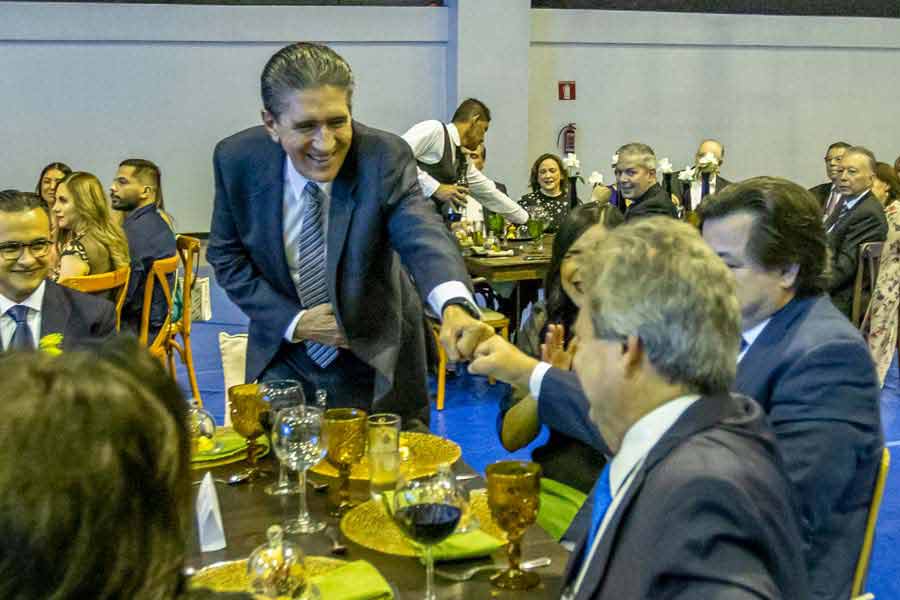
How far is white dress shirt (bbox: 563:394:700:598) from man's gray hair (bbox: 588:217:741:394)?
40mm

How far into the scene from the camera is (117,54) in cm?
936

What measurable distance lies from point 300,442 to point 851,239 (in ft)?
16.9

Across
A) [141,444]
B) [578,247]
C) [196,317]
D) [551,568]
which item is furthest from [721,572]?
[196,317]

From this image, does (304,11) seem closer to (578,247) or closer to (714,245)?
(578,247)

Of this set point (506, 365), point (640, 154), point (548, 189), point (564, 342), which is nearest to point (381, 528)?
point (506, 365)

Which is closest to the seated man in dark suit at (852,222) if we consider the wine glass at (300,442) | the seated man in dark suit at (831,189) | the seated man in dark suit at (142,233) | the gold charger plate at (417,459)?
the seated man in dark suit at (831,189)

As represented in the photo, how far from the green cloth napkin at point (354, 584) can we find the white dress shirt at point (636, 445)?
301 mm

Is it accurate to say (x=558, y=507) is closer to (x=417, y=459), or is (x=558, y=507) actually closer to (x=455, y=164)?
(x=417, y=459)

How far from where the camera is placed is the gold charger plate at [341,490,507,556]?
1.78m

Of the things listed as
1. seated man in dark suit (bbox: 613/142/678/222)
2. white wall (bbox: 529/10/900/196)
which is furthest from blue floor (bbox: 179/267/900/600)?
white wall (bbox: 529/10/900/196)

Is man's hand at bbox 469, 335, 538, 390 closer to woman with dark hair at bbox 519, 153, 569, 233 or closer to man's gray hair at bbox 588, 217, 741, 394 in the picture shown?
man's gray hair at bbox 588, 217, 741, 394

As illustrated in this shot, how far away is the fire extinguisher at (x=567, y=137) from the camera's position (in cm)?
1090

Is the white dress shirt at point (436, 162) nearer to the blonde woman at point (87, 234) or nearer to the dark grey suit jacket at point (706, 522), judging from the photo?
the blonde woman at point (87, 234)

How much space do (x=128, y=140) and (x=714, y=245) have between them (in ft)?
27.4
